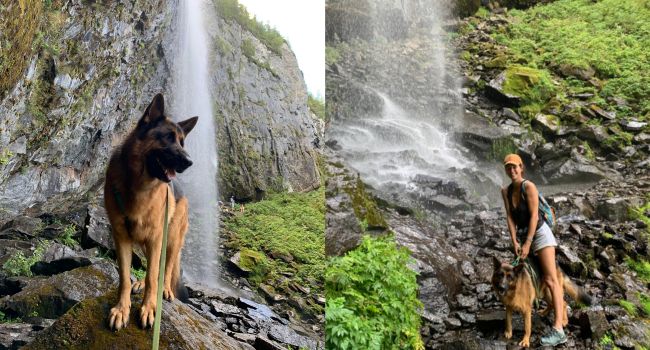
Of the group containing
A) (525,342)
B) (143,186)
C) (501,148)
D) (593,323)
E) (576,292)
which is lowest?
(525,342)

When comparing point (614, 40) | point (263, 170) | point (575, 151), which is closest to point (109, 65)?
point (263, 170)

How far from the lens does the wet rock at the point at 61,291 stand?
118 inches

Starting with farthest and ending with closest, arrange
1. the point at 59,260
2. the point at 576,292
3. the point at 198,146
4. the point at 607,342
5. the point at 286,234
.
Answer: the point at 286,234
the point at 576,292
the point at 607,342
the point at 198,146
the point at 59,260

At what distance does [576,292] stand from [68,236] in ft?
9.71

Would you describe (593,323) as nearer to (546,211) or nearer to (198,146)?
(546,211)

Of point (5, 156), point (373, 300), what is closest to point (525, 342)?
point (373, 300)

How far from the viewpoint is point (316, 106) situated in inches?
183

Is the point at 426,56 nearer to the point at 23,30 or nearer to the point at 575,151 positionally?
the point at 575,151

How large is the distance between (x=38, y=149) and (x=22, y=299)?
76cm

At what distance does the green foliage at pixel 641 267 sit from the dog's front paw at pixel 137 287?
2.90 metres

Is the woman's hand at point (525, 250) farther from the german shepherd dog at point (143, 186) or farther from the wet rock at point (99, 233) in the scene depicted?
the wet rock at point (99, 233)

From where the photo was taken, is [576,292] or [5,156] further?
[576,292]

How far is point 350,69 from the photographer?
15.5 feet

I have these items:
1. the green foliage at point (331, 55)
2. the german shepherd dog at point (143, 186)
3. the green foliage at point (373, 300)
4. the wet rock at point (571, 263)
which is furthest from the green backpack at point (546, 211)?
the german shepherd dog at point (143, 186)
